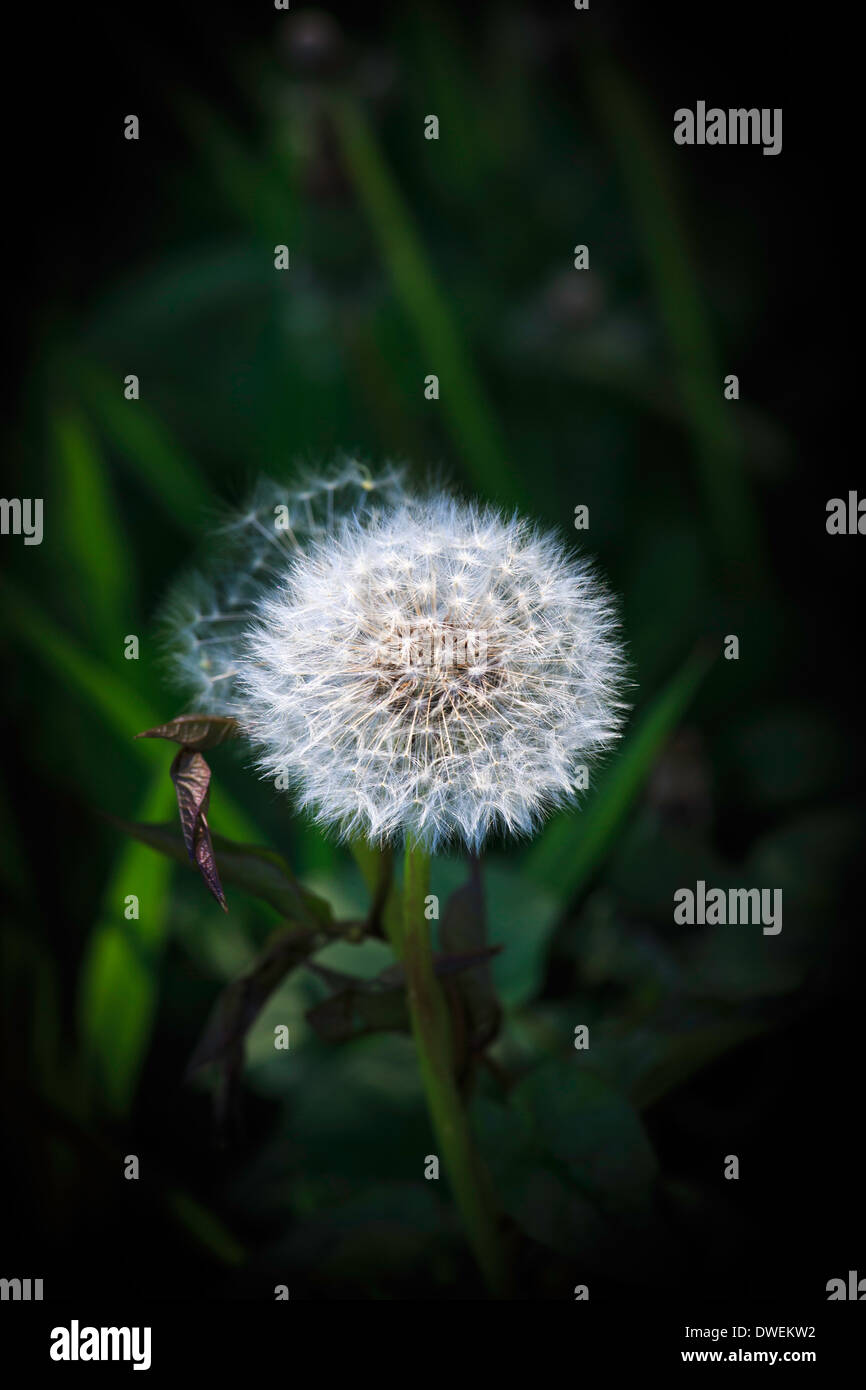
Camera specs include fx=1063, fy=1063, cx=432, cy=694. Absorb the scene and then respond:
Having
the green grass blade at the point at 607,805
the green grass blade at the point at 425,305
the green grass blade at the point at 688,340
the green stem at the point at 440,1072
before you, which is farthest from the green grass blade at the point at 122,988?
the green grass blade at the point at 688,340

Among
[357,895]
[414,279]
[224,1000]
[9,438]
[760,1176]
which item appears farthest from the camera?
[9,438]

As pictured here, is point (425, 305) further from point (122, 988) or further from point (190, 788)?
point (190, 788)

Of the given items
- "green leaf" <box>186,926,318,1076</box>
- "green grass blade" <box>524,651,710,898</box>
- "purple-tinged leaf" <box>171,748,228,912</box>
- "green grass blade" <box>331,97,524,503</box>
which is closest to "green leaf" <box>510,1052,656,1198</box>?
"green leaf" <box>186,926,318,1076</box>

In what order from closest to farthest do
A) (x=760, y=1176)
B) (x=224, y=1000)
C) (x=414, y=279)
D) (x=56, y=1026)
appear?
(x=224, y=1000) → (x=760, y=1176) → (x=56, y=1026) → (x=414, y=279)

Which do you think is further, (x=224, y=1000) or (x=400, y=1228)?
(x=400, y=1228)

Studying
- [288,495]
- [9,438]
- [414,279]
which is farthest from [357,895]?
[9,438]

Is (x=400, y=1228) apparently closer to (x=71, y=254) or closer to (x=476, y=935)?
(x=476, y=935)
